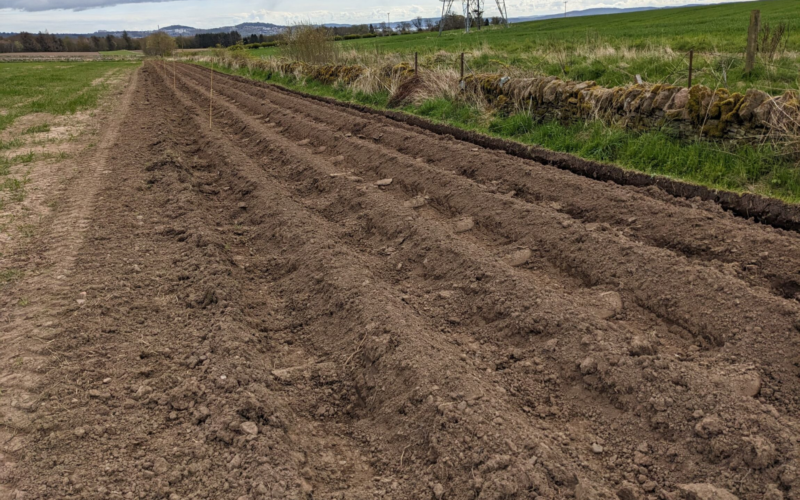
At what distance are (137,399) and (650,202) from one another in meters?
5.28

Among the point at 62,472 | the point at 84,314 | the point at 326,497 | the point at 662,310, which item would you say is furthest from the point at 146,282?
the point at 662,310

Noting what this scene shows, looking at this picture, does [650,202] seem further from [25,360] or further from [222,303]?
[25,360]

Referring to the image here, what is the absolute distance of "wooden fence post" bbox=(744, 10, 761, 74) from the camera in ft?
36.3

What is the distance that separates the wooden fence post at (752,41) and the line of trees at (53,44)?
436 feet

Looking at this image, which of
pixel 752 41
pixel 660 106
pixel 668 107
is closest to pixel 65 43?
pixel 752 41

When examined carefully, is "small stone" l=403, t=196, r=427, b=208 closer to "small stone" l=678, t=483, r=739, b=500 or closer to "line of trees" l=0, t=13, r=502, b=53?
"small stone" l=678, t=483, r=739, b=500

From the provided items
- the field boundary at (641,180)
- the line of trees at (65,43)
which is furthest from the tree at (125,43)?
the field boundary at (641,180)

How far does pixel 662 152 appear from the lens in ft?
24.6

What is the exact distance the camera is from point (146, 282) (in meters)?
5.12

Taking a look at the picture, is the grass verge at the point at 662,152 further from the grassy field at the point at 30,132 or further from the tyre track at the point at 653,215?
the grassy field at the point at 30,132

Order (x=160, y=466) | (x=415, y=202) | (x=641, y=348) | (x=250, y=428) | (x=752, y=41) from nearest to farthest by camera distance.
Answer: (x=160, y=466) < (x=250, y=428) < (x=641, y=348) < (x=415, y=202) < (x=752, y=41)

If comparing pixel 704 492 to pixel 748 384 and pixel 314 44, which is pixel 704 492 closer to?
pixel 748 384

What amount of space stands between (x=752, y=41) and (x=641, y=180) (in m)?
6.86

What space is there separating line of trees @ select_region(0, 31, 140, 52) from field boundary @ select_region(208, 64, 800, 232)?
130m
